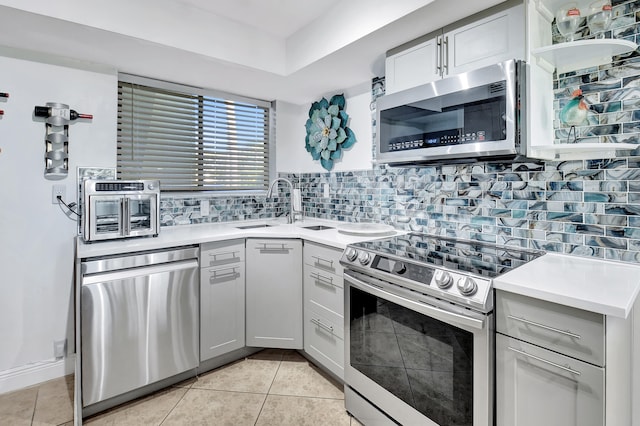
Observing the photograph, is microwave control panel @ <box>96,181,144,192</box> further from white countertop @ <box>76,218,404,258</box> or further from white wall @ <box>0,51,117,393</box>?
white wall @ <box>0,51,117,393</box>

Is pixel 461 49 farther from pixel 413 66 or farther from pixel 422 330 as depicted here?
pixel 422 330

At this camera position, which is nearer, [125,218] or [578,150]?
[578,150]

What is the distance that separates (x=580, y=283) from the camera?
→ 1.15 metres

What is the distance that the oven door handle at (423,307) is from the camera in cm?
124

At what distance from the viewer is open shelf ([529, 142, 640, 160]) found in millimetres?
1308

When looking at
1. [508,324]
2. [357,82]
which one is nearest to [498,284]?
[508,324]

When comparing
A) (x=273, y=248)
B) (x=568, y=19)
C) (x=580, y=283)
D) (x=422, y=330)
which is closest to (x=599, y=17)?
(x=568, y=19)

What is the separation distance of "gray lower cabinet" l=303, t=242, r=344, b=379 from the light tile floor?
7.8 inches

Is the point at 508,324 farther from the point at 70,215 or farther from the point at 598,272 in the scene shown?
the point at 70,215

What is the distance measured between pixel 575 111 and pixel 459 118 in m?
0.49

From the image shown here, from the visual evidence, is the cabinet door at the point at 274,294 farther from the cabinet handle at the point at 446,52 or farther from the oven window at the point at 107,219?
the cabinet handle at the point at 446,52

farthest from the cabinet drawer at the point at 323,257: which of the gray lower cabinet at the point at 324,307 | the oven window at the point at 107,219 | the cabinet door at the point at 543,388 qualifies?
the oven window at the point at 107,219

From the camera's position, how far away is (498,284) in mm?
1208

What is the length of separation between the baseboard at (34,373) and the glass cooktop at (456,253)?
2.24 metres
